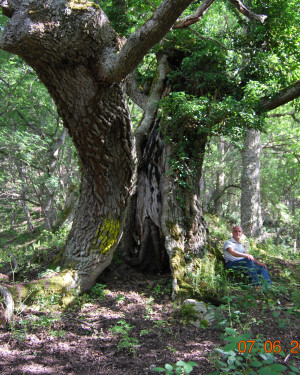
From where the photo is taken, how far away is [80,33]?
2949 millimetres

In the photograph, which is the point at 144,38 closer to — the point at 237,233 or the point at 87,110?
the point at 87,110

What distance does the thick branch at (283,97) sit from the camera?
220 inches

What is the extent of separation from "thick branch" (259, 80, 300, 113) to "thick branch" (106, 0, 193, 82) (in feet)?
12.1

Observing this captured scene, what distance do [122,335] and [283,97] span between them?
5.63 meters

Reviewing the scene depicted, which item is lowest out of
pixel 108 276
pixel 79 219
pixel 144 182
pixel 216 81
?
pixel 108 276

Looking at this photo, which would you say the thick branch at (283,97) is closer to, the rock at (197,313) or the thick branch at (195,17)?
the thick branch at (195,17)

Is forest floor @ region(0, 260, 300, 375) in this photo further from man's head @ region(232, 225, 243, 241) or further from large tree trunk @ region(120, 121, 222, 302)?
man's head @ region(232, 225, 243, 241)

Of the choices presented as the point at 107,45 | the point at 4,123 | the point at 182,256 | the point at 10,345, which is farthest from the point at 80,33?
the point at 4,123

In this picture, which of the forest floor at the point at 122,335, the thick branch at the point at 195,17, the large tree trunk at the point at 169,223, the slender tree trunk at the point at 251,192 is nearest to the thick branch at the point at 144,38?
the thick branch at the point at 195,17

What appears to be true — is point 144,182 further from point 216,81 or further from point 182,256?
point 216,81

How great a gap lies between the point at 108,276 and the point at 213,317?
2.38 meters

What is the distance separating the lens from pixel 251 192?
362 inches

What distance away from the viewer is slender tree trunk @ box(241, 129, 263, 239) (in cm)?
909

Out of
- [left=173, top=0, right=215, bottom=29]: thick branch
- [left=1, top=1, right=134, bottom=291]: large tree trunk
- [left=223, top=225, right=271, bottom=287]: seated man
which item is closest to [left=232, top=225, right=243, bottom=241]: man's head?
[left=223, top=225, right=271, bottom=287]: seated man
